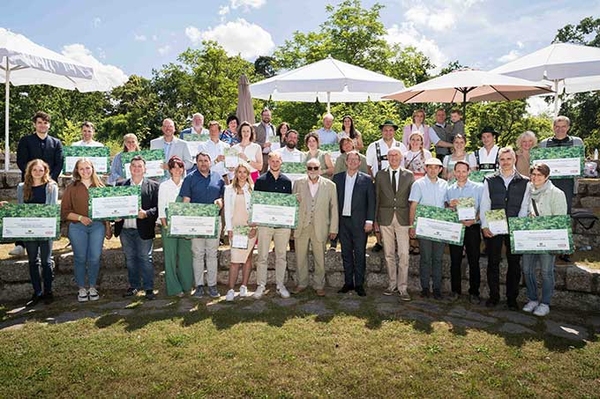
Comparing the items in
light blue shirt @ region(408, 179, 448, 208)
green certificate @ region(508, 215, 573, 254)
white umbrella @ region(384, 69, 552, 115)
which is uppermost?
white umbrella @ region(384, 69, 552, 115)

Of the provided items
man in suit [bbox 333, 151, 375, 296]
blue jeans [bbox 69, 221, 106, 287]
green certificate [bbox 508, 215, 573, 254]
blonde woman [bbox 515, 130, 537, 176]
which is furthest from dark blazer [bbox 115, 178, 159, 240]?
blonde woman [bbox 515, 130, 537, 176]

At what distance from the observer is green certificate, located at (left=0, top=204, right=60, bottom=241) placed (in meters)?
6.04

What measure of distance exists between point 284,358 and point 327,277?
2.86 metres

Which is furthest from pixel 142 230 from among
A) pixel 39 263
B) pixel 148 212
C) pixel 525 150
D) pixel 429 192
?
pixel 525 150

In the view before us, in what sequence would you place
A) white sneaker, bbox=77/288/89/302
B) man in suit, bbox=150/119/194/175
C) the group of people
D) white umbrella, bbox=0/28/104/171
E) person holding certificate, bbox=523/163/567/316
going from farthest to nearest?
man in suit, bbox=150/119/194/175
white umbrella, bbox=0/28/104/171
white sneaker, bbox=77/288/89/302
the group of people
person holding certificate, bbox=523/163/567/316

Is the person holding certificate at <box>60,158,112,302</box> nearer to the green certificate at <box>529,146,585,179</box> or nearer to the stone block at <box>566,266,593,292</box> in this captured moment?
the green certificate at <box>529,146,585,179</box>

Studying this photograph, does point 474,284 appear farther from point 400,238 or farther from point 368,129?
point 368,129

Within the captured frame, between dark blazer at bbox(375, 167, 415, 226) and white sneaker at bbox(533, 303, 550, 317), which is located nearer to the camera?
white sneaker at bbox(533, 303, 550, 317)

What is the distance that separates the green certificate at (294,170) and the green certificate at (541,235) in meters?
3.25

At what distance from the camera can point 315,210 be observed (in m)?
6.64

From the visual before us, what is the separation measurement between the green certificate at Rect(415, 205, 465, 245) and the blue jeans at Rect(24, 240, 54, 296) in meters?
5.54

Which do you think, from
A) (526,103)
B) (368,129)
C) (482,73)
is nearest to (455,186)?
(482,73)

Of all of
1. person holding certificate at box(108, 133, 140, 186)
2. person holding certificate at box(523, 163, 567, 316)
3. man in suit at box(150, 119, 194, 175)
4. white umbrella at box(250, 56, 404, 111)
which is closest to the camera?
person holding certificate at box(523, 163, 567, 316)

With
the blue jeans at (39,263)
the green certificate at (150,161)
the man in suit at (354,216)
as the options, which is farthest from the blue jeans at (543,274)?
the blue jeans at (39,263)
